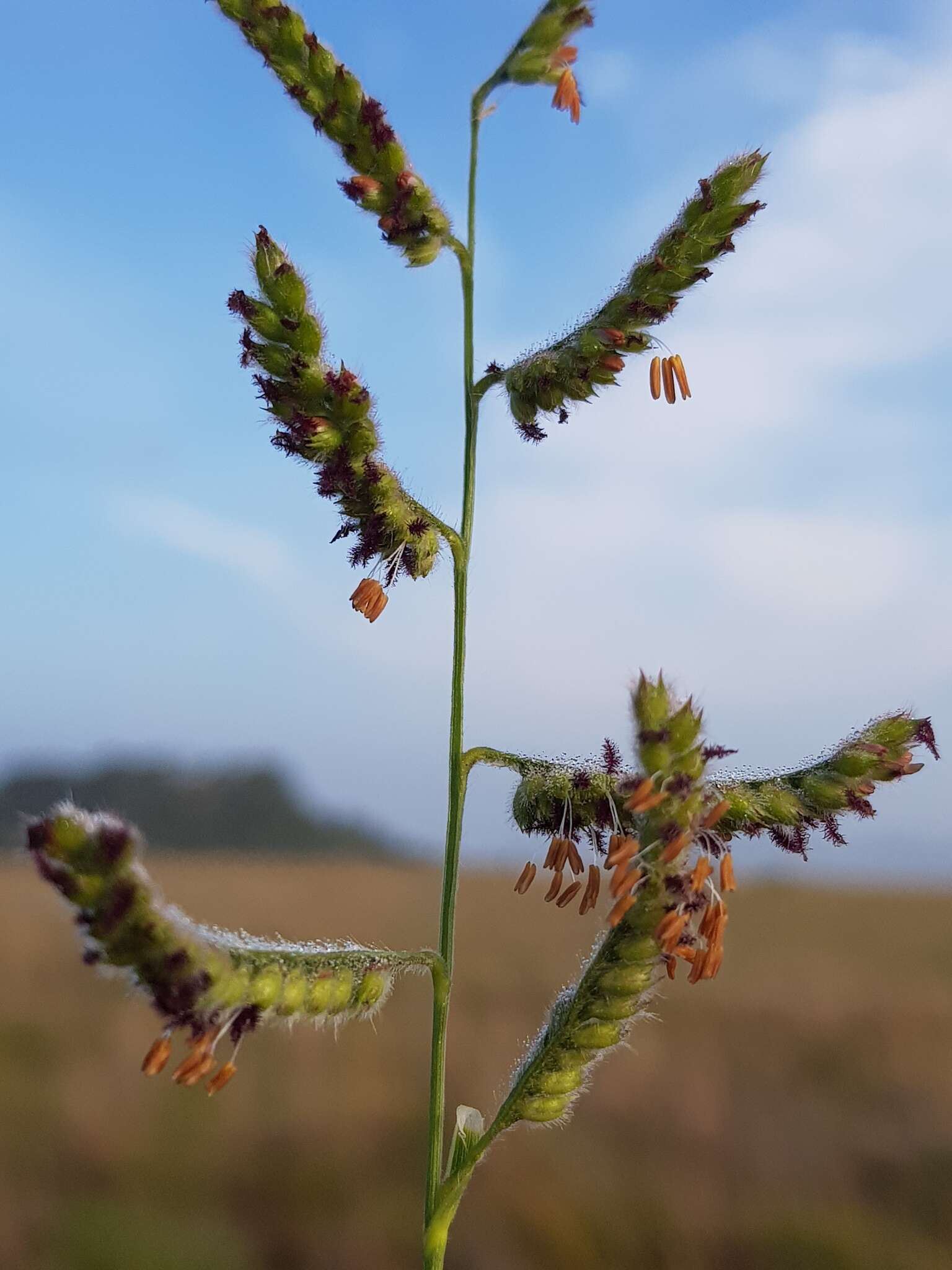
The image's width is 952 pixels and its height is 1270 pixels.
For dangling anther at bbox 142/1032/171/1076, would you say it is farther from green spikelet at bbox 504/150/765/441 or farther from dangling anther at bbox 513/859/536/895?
green spikelet at bbox 504/150/765/441

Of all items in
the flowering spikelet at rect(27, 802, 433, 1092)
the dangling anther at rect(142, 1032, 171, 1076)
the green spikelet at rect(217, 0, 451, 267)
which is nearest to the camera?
the flowering spikelet at rect(27, 802, 433, 1092)

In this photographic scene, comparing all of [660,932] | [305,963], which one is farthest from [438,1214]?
[660,932]

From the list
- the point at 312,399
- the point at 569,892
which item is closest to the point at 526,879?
the point at 569,892

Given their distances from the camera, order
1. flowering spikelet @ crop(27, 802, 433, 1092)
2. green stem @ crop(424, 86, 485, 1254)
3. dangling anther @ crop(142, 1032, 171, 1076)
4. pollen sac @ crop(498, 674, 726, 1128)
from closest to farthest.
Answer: flowering spikelet @ crop(27, 802, 433, 1092) < dangling anther @ crop(142, 1032, 171, 1076) < pollen sac @ crop(498, 674, 726, 1128) < green stem @ crop(424, 86, 485, 1254)

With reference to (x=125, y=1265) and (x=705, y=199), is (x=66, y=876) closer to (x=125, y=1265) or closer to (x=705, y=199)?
(x=705, y=199)

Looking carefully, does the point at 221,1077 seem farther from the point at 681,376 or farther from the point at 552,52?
the point at 552,52

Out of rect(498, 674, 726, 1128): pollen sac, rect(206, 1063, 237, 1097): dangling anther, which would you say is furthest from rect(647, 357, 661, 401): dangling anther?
rect(206, 1063, 237, 1097): dangling anther
